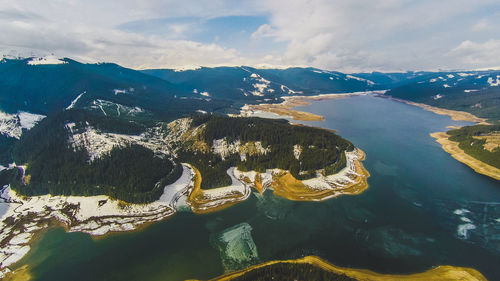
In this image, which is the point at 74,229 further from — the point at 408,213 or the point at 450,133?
the point at 450,133

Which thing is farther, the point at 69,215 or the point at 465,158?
the point at 465,158

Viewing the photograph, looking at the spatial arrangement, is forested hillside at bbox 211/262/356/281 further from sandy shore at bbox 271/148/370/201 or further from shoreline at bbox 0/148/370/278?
sandy shore at bbox 271/148/370/201

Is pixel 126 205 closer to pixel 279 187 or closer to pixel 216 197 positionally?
pixel 216 197

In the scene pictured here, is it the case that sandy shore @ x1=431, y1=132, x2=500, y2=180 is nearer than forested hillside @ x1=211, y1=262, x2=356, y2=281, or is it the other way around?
forested hillside @ x1=211, y1=262, x2=356, y2=281

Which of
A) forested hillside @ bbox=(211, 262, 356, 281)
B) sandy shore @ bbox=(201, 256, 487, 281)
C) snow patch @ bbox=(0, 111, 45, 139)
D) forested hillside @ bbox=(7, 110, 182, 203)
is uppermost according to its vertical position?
snow patch @ bbox=(0, 111, 45, 139)

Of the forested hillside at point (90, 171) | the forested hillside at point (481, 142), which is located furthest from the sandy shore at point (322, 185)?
the forested hillside at point (481, 142)

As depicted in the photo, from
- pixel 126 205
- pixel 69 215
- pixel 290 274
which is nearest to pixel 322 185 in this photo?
pixel 290 274

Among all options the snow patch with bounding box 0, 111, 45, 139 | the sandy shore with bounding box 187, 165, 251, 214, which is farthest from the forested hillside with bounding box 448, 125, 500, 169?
the snow patch with bounding box 0, 111, 45, 139
